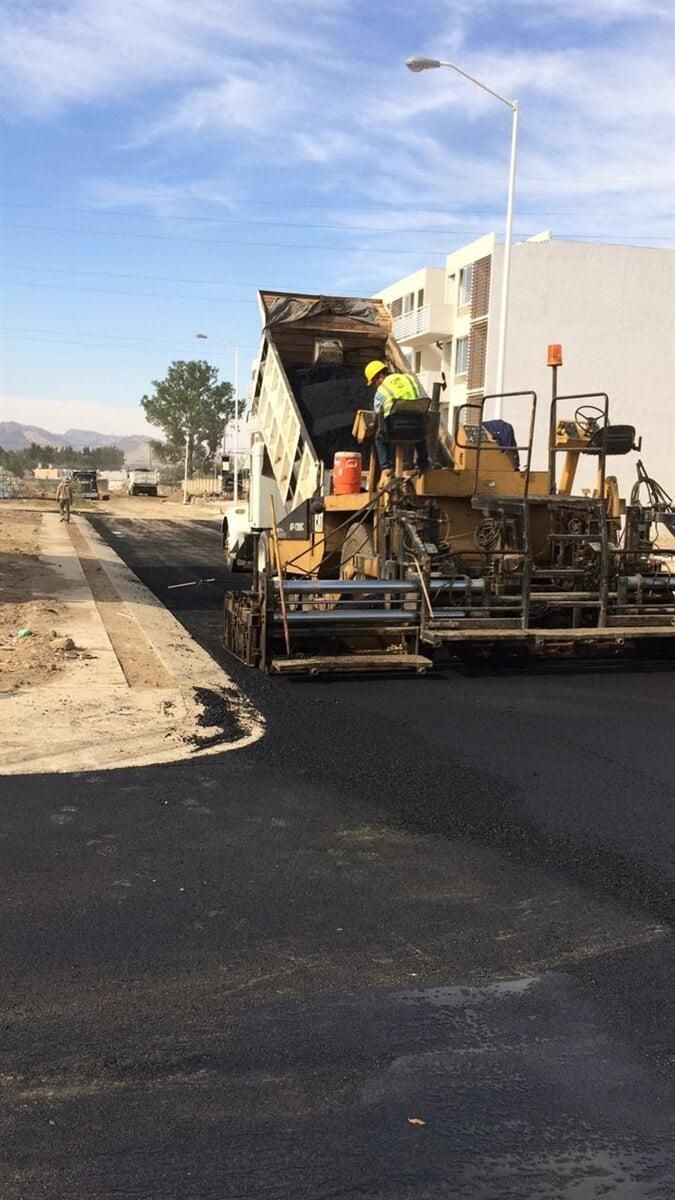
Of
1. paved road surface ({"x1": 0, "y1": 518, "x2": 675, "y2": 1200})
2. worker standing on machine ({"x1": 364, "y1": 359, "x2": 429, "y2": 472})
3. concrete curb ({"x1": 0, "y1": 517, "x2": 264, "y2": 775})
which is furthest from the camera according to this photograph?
worker standing on machine ({"x1": 364, "y1": 359, "x2": 429, "y2": 472})

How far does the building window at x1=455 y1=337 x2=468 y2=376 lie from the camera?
143ft

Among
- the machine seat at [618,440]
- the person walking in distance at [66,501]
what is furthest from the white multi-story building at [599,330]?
the machine seat at [618,440]

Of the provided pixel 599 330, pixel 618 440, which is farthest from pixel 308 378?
pixel 599 330

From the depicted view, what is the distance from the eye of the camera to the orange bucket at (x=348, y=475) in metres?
9.98

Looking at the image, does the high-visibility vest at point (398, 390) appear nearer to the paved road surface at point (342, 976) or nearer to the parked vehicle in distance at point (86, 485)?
the paved road surface at point (342, 976)

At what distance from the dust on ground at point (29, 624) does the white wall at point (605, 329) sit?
23.2m

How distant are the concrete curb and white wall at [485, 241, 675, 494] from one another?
94.6 feet

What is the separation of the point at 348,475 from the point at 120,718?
4.17 m

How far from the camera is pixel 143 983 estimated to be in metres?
3.39

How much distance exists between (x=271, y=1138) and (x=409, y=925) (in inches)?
53.2

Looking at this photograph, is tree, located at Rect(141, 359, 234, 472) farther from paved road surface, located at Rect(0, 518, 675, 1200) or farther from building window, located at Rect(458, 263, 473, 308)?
paved road surface, located at Rect(0, 518, 675, 1200)

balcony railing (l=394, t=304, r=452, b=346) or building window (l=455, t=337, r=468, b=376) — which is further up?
balcony railing (l=394, t=304, r=452, b=346)

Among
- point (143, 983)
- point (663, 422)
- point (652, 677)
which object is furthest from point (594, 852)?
point (663, 422)

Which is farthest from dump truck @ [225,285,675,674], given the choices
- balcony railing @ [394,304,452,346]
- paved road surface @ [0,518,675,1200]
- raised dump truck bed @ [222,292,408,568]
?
balcony railing @ [394,304,452,346]
